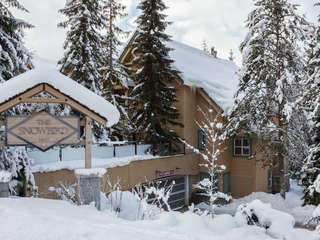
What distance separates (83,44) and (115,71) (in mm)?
2962

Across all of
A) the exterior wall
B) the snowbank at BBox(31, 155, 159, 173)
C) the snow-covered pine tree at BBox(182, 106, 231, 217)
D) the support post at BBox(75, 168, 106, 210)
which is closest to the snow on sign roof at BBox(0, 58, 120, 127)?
the support post at BBox(75, 168, 106, 210)

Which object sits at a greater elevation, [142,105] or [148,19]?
[148,19]

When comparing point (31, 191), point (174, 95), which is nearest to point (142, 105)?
point (174, 95)

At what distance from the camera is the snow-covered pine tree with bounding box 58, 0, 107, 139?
52.3 ft

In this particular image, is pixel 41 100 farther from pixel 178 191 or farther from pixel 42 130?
pixel 178 191

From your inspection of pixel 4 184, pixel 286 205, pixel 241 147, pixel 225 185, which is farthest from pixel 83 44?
pixel 286 205

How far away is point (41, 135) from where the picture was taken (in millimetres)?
7883

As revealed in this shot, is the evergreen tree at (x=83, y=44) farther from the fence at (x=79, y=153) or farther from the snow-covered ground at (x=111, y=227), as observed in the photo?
the snow-covered ground at (x=111, y=227)

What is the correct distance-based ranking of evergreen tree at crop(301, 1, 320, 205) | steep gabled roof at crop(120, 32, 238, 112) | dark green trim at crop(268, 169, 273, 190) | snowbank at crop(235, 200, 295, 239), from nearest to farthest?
snowbank at crop(235, 200, 295, 239) → evergreen tree at crop(301, 1, 320, 205) → steep gabled roof at crop(120, 32, 238, 112) → dark green trim at crop(268, 169, 273, 190)

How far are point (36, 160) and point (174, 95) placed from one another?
9232 mm

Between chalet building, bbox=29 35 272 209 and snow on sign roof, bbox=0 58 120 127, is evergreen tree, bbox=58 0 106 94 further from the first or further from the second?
snow on sign roof, bbox=0 58 120 127

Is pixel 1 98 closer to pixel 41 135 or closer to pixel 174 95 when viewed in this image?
pixel 41 135

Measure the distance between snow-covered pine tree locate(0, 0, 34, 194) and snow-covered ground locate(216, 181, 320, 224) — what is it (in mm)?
11550

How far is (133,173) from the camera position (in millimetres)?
15516
